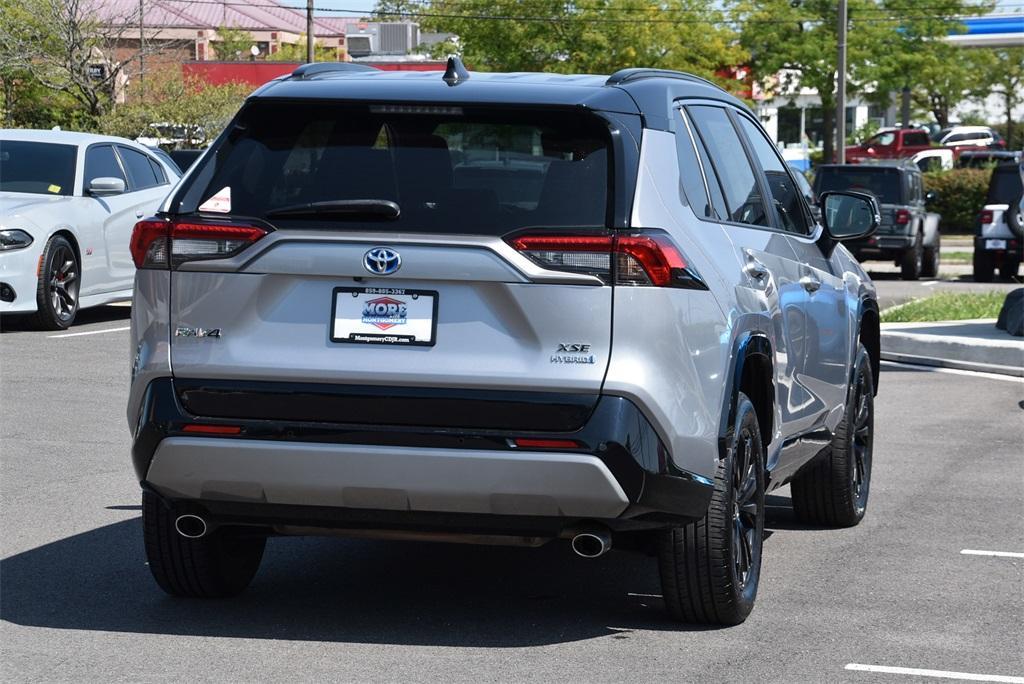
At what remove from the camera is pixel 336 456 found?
17.3 ft

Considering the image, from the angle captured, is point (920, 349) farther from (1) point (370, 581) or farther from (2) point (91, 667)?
(2) point (91, 667)

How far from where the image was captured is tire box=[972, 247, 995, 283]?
2759 cm

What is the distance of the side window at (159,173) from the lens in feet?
59.2

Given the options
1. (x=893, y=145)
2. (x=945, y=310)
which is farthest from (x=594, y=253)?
(x=893, y=145)

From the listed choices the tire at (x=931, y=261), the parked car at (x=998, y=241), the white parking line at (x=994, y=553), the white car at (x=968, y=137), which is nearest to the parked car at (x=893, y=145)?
the white car at (x=968, y=137)

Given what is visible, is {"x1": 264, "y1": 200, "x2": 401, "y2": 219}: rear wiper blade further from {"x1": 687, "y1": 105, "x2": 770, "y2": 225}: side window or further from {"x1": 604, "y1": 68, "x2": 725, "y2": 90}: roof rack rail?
{"x1": 687, "y1": 105, "x2": 770, "y2": 225}: side window

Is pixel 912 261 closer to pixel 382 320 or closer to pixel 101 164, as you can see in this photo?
pixel 101 164

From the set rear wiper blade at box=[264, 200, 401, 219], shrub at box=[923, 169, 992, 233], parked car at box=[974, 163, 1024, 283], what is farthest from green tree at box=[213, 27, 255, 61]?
rear wiper blade at box=[264, 200, 401, 219]

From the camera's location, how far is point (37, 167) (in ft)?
54.4

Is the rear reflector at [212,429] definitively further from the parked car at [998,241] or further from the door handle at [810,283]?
the parked car at [998,241]

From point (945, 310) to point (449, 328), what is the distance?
14.6 metres

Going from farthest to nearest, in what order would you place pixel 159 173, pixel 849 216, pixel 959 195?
pixel 959 195
pixel 159 173
pixel 849 216

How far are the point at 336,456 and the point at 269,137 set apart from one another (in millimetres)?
1077

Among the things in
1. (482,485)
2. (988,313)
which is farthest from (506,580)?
(988,313)
